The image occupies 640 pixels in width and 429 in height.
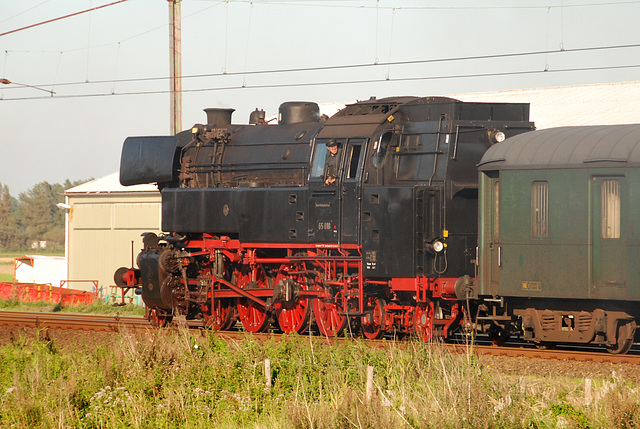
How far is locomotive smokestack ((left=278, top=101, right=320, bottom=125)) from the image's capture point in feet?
56.8

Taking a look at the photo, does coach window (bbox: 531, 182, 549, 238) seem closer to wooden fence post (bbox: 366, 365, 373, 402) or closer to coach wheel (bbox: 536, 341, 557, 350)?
coach wheel (bbox: 536, 341, 557, 350)

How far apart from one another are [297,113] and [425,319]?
549 cm

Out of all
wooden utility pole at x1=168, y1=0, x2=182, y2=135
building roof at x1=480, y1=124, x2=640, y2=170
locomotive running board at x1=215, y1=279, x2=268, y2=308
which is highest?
wooden utility pole at x1=168, y1=0, x2=182, y2=135

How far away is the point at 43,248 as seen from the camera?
12194cm

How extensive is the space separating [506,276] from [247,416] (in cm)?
530

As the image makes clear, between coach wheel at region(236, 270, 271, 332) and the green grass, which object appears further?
coach wheel at region(236, 270, 271, 332)

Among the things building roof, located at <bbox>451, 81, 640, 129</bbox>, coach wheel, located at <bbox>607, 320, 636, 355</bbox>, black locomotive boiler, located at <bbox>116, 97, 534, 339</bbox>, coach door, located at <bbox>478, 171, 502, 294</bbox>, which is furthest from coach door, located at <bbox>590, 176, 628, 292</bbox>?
building roof, located at <bbox>451, 81, 640, 129</bbox>

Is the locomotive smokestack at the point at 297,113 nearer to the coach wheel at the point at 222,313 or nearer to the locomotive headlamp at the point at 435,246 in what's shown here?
the coach wheel at the point at 222,313

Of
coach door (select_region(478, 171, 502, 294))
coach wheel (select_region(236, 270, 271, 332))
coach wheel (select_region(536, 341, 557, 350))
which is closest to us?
coach door (select_region(478, 171, 502, 294))

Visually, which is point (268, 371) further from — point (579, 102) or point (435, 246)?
point (579, 102)

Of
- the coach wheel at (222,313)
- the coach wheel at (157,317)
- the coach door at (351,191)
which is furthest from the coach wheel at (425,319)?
the coach wheel at (157,317)

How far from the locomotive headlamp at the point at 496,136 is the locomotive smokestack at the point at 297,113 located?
165 inches

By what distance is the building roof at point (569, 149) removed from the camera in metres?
12.2

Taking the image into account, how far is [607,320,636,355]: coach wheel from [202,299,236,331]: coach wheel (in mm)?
7920
